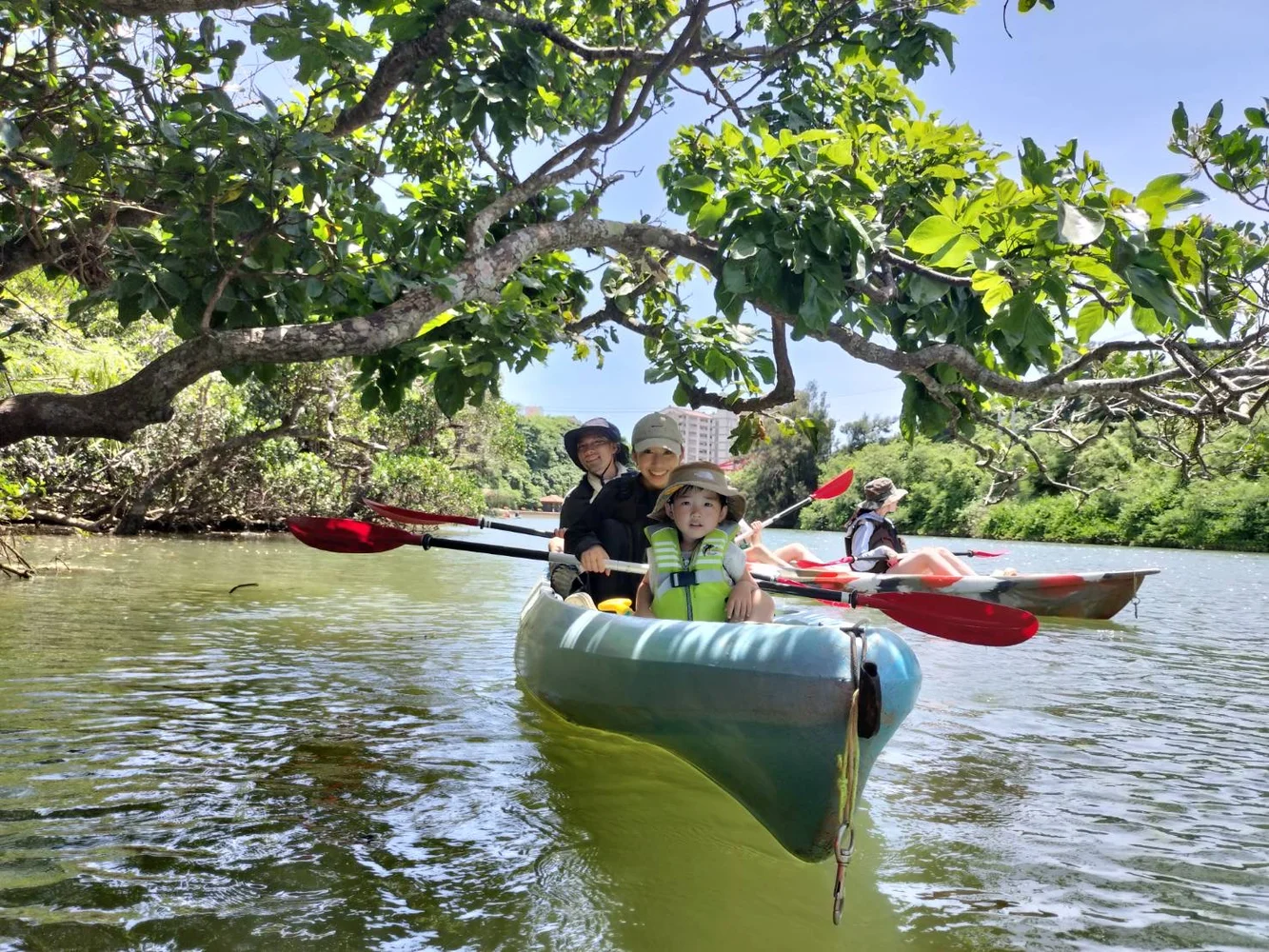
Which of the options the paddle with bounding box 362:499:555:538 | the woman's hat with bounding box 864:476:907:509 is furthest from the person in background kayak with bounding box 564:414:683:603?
the woman's hat with bounding box 864:476:907:509


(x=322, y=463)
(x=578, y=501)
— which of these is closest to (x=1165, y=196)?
(x=578, y=501)

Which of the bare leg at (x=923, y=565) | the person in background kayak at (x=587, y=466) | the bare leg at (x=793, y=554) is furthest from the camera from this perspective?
the bare leg at (x=793, y=554)

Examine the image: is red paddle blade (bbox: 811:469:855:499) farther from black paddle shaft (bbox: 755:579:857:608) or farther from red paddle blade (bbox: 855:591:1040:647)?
red paddle blade (bbox: 855:591:1040:647)

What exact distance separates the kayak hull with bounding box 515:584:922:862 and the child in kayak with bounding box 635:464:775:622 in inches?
19.8

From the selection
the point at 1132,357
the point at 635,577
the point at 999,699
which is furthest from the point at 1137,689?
the point at 635,577

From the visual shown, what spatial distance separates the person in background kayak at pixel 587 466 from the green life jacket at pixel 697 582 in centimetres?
165

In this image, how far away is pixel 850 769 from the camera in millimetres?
2680

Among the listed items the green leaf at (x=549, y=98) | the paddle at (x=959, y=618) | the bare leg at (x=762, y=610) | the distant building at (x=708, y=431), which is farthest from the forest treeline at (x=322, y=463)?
the green leaf at (x=549, y=98)

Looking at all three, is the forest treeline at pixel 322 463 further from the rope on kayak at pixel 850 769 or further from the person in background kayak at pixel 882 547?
the rope on kayak at pixel 850 769

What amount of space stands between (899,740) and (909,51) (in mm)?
3519

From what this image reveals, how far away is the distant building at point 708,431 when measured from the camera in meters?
6.04

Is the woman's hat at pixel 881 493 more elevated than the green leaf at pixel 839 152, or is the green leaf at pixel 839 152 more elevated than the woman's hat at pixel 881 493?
the green leaf at pixel 839 152

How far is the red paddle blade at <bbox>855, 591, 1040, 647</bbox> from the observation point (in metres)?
3.83

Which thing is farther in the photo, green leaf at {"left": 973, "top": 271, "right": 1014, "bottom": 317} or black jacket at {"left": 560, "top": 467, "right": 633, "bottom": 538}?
black jacket at {"left": 560, "top": 467, "right": 633, "bottom": 538}
